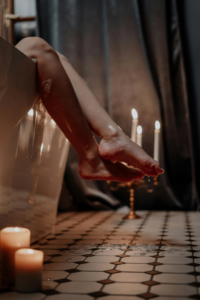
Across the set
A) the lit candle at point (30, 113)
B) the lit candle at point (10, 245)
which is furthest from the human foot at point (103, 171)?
the lit candle at point (10, 245)

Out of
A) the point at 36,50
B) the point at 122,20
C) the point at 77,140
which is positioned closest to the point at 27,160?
the point at 77,140

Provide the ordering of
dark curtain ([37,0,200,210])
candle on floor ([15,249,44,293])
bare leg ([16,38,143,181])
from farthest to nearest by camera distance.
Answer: dark curtain ([37,0,200,210])
bare leg ([16,38,143,181])
candle on floor ([15,249,44,293])

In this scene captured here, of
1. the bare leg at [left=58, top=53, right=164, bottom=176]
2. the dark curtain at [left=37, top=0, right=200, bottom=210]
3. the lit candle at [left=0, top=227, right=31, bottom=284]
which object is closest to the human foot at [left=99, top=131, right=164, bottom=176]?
the bare leg at [left=58, top=53, right=164, bottom=176]

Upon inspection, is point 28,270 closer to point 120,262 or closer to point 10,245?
point 10,245

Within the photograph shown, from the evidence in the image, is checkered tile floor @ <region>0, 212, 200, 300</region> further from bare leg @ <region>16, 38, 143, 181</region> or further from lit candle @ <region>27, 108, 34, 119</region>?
lit candle @ <region>27, 108, 34, 119</region>

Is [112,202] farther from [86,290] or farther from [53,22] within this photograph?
[86,290]

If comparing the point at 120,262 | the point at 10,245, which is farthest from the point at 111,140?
the point at 10,245
